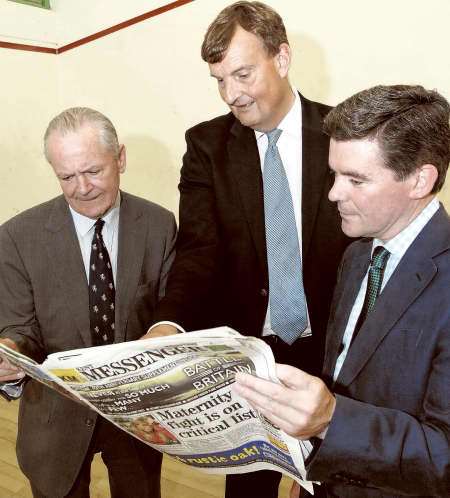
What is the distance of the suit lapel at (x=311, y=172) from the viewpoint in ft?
5.20

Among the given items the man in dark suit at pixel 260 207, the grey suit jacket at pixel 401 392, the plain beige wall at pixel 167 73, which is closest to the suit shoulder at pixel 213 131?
the man in dark suit at pixel 260 207

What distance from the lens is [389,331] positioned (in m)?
1.01

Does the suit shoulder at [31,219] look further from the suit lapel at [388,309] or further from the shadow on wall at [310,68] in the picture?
the shadow on wall at [310,68]

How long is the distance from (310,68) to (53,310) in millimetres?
1924

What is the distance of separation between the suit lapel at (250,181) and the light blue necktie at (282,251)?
0.06 feet

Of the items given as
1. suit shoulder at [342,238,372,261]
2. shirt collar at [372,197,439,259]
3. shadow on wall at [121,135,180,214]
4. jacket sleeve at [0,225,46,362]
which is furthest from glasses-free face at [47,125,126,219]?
shadow on wall at [121,135,180,214]

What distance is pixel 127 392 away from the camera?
974 mm

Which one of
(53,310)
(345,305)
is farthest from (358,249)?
(53,310)

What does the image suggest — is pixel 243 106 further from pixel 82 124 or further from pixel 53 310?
pixel 53 310

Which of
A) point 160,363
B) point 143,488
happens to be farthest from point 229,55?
point 143,488

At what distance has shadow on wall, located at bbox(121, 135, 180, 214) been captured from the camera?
141 inches

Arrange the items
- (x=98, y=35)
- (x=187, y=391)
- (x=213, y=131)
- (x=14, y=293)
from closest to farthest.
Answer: (x=187, y=391) → (x=14, y=293) → (x=213, y=131) → (x=98, y=35)

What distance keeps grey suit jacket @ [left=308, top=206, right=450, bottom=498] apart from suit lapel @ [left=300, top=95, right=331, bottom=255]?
1.83 ft

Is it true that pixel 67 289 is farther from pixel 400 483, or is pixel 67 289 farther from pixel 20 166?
pixel 20 166
